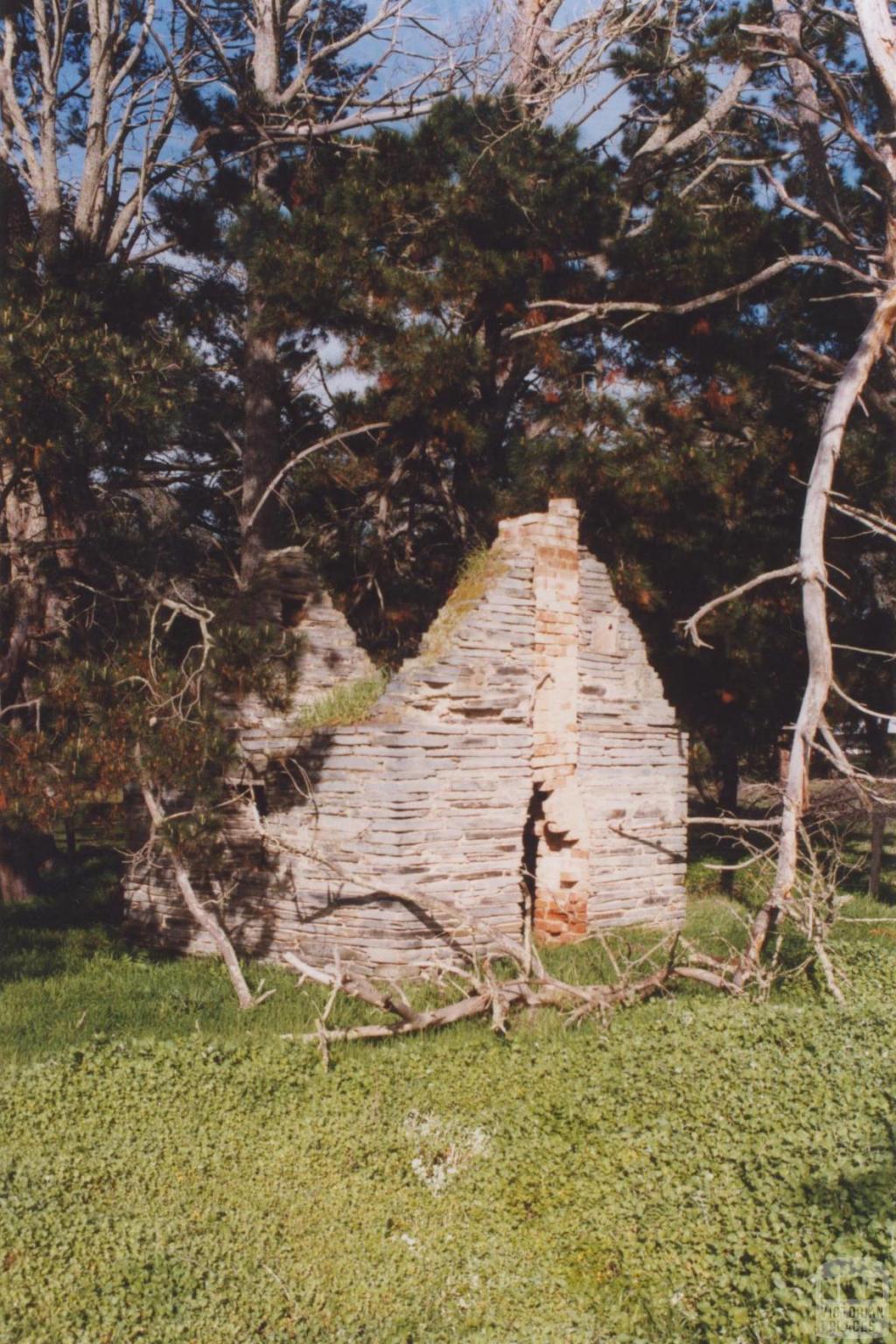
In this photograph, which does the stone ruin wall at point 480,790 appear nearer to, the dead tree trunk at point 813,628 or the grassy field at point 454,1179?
the grassy field at point 454,1179

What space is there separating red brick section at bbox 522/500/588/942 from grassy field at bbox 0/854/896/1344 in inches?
111

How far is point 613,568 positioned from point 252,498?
14.0ft

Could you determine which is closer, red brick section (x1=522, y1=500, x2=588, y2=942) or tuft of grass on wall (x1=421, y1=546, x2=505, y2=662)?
tuft of grass on wall (x1=421, y1=546, x2=505, y2=662)

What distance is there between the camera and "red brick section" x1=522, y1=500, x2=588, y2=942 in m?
10.2

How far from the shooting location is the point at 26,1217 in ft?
18.5

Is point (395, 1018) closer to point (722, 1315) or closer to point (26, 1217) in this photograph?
point (26, 1217)

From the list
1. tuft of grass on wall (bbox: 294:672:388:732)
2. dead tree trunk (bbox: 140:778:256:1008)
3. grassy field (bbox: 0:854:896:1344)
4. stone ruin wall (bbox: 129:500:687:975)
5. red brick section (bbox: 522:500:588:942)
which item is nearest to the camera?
grassy field (bbox: 0:854:896:1344)

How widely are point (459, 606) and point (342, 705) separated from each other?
4.41 ft

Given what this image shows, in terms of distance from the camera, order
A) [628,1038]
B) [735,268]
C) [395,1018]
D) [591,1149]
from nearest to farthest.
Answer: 1. [591,1149]
2. [628,1038]
3. [395,1018]
4. [735,268]

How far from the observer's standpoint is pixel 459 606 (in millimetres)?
10023

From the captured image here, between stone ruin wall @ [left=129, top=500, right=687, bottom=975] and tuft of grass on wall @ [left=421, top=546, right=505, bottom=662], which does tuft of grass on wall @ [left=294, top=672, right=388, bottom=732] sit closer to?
stone ruin wall @ [left=129, top=500, right=687, bottom=975]

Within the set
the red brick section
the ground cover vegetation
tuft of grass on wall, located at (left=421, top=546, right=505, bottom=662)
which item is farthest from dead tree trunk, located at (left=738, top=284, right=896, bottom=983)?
Result: tuft of grass on wall, located at (left=421, top=546, right=505, bottom=662)

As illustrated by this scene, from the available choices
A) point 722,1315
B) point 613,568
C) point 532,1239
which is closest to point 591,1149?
point 532,1239

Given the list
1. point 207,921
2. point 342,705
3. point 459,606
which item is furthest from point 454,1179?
point 459,606
